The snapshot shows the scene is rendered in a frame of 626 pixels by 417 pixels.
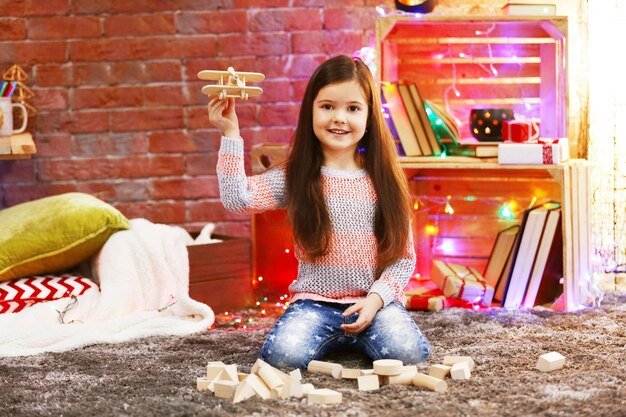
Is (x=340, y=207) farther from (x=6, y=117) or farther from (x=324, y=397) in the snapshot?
(x=6, y=117)

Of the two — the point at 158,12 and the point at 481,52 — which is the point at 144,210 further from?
the point at 481,52

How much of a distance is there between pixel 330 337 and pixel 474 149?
898 mm

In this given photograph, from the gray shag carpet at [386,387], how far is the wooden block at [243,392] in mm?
24

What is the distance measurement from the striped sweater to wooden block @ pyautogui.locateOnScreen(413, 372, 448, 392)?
298 millimetres

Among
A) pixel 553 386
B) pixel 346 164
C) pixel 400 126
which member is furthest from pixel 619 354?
pixel 400 126

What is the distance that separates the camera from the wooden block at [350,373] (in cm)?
177

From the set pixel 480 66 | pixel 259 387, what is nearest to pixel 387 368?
Result: pixel 259 387

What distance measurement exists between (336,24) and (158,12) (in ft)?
1.98

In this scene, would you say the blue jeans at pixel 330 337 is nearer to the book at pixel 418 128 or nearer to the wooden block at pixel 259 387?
the wooden block at pixel 259 387

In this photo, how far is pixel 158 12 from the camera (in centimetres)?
298

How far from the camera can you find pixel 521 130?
2527 millimetres

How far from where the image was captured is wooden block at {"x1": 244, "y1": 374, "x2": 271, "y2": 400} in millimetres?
1650

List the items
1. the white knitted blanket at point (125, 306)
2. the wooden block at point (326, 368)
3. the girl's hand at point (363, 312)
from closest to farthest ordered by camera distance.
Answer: the wooden block at point (326, 368), the girl's hand at point (363, 312), the white knitted blanket at point (125, 306)

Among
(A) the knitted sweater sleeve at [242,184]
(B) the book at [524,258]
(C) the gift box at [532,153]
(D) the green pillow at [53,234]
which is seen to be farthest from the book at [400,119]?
(D) the green pillow at [53,234]
